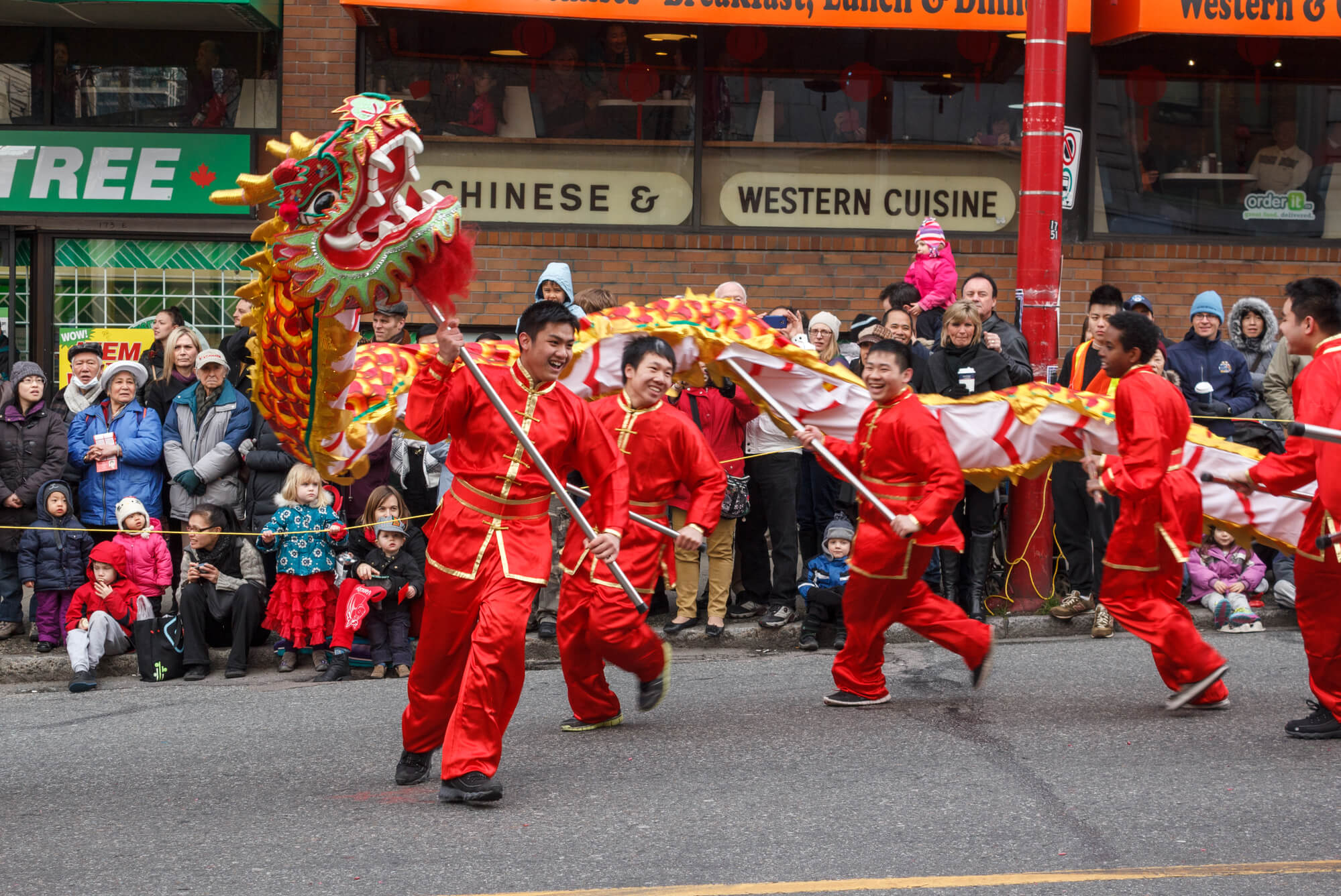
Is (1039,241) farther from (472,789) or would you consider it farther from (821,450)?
(472,789)

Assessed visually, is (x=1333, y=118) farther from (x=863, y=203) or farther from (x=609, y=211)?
(x=609, y=211)

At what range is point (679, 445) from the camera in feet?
22.0

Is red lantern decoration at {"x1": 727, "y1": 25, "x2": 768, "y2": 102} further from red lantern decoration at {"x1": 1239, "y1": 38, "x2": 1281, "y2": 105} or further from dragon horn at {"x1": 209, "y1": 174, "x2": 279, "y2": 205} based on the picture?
dragon horn at {"x1": 209, "y1": 174, "x2": 279, "y2": 205}

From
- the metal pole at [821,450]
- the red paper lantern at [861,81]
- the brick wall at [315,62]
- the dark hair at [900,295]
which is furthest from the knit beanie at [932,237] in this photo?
the brick wall at [315,62]

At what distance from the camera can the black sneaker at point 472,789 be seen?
5.26m

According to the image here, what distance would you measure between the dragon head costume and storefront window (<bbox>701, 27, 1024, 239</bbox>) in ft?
20.4

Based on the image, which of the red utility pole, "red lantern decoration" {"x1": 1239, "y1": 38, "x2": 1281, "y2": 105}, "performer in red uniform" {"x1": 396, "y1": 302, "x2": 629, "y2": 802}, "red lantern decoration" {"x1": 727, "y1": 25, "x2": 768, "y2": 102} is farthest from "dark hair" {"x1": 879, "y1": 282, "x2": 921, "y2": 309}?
"red lantern decoration" {"x1": 1239, "y1": 38, "x2": 1281, "y2": 105}

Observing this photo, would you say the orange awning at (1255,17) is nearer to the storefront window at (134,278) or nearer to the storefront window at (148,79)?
the storefront window at (148,79)

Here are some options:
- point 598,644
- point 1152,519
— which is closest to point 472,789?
point 598,644

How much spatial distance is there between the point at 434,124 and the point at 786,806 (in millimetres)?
7597

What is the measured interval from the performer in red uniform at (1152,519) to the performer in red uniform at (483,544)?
2.29 meters

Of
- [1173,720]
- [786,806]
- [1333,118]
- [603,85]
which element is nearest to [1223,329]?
[1333,118]

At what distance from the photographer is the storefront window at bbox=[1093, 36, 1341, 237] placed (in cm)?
1171

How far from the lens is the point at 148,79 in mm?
11383
